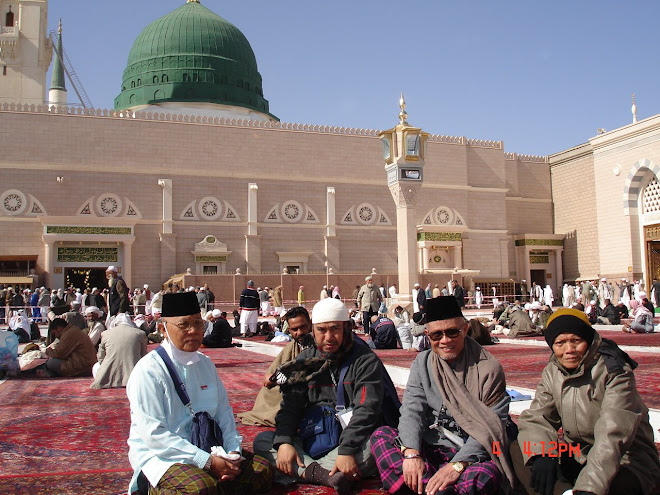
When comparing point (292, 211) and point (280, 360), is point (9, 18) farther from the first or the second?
point (280, 360)

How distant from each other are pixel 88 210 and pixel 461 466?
19.7 meters

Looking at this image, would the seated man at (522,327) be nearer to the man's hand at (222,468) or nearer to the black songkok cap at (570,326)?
the black songkok cap at (570,326)

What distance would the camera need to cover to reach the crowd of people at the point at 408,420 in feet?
7.34

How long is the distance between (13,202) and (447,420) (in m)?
19.7

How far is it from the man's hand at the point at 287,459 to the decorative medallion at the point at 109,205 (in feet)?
62.4

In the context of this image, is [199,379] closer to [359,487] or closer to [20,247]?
[359,487]

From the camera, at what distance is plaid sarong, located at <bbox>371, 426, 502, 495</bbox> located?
2295 millimetres

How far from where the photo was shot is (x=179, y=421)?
238cm

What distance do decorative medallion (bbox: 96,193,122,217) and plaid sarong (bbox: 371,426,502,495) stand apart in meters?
19.2

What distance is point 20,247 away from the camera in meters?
19.4

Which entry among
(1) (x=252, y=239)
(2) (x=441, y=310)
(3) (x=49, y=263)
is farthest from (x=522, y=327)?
(3) (x=49, y=263)

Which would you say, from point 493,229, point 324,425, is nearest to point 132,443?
point 324,425

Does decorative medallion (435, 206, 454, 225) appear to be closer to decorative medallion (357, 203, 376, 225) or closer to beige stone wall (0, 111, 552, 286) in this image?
beige stone wall (0, 111, 552, 286)

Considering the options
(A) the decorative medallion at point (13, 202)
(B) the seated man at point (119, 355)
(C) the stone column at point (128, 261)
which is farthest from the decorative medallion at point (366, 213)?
(B) the seated man at point (119, 355)
